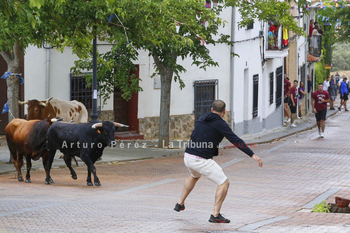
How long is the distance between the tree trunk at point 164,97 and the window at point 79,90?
3012mm

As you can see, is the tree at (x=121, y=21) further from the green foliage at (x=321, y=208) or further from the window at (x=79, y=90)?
the green foliage at (x=321, y=208)

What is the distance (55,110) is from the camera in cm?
1525

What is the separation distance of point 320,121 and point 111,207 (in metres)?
16.0

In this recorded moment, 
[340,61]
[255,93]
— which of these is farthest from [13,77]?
[340,61]

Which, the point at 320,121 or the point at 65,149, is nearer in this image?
the point at 65,149

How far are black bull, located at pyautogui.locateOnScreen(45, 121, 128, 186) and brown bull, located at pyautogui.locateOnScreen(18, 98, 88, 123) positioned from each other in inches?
133

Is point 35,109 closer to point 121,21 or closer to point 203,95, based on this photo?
point 121,21

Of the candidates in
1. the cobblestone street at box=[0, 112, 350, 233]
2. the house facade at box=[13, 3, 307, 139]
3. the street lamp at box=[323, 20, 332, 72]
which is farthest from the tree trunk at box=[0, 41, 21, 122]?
the street lamp at box=[323, 20, 332, 72]

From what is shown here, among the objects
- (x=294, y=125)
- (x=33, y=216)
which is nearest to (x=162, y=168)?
(x=33, y=216)

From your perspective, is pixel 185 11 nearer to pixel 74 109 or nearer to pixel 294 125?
pixel 74 109

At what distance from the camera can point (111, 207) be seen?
852cm

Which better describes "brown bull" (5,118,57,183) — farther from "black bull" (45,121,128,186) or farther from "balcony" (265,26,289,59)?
"balcony" (265,26,289,59)

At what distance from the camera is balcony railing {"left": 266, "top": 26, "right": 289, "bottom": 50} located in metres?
28.5

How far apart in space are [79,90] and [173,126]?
4397 mm
